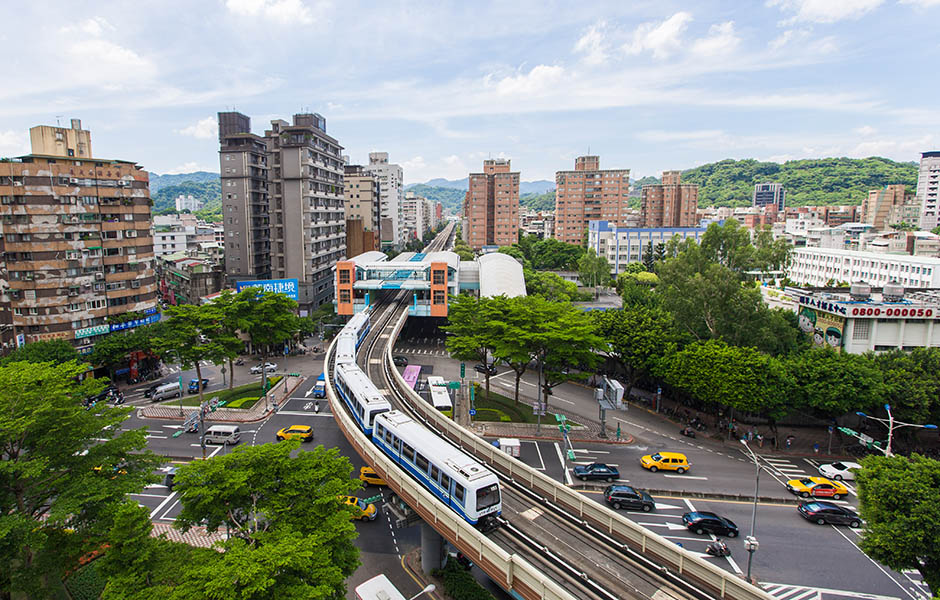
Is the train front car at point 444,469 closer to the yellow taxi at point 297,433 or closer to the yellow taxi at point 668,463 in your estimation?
the yellow taxi at point 297,433

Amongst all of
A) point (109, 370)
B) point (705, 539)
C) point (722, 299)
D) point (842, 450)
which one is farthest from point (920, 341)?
point (109, 370)

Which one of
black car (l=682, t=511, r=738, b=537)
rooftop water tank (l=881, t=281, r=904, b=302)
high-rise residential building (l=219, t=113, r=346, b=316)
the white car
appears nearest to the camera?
black car (l=682, t=511, r=738, b=537)

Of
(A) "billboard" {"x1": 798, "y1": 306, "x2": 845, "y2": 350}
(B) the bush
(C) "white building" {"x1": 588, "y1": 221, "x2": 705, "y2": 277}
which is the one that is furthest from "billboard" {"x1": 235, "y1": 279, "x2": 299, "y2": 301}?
(C) "white building" {"x1": 588, "y1": 221, "x2": 705, "y2": 277}

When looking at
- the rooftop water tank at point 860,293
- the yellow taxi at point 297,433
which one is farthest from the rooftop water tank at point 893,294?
the yellow taxi at point 297,433

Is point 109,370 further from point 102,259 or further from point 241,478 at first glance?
point 241,478

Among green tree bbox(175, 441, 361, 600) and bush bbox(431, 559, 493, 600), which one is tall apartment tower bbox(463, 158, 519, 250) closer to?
bush bbox(431, 559, 493, 600)

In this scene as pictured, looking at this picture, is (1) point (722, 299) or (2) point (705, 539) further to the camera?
(1) point (722, 299)

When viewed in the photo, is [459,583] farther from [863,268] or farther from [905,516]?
[863,268]
